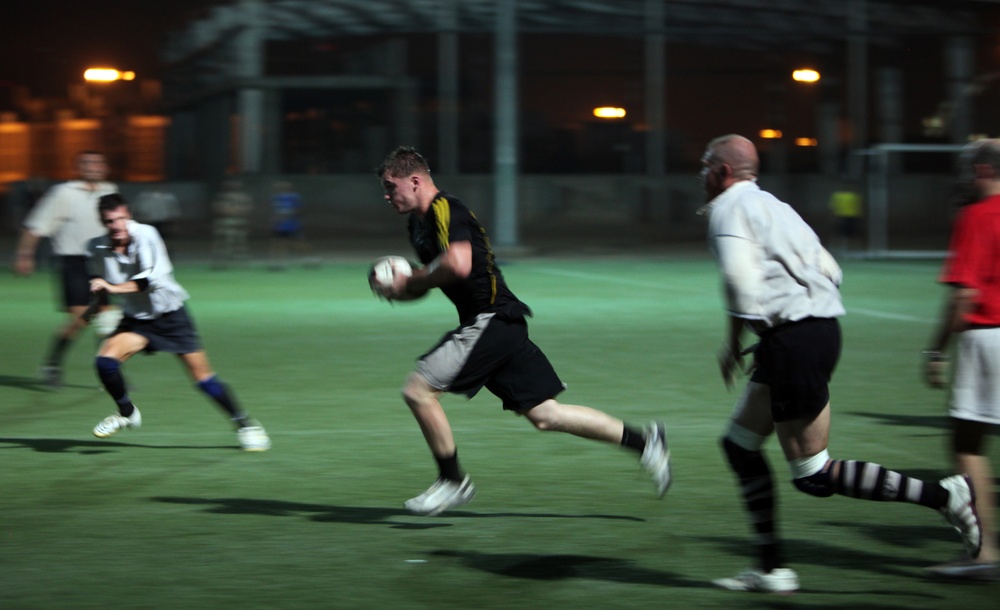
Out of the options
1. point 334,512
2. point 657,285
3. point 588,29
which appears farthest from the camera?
point 588,29

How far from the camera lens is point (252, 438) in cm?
809

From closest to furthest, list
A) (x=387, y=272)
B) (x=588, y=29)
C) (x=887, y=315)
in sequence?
(x=387, y=272)
(x=887, y=315)
(x=588, y=29)

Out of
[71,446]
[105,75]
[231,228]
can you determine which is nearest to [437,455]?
[71,446]

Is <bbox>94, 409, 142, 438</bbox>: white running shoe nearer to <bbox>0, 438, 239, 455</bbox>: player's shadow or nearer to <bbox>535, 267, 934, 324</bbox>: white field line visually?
<bbox>0, 438, 239, 455</bbox>: player's shadow

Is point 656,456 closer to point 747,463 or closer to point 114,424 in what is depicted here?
point 747,463

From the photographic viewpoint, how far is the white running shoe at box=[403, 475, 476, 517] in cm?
614

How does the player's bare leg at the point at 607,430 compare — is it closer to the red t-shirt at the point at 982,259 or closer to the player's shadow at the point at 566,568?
the player's shadow at the point at 566,568

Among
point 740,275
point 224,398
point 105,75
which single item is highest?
point 105,75

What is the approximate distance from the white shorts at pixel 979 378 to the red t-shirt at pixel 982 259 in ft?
0.24

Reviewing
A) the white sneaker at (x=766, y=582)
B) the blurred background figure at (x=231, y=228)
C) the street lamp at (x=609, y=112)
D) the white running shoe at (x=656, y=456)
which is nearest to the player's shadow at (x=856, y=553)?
the white sneaker at (x=766, y=582)

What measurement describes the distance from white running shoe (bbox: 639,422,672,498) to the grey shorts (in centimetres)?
51

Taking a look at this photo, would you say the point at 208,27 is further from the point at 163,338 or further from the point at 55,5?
the point at 163,338

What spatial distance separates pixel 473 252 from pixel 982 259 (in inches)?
87.5

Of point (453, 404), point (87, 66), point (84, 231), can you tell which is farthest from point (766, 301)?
point (87, 66)
